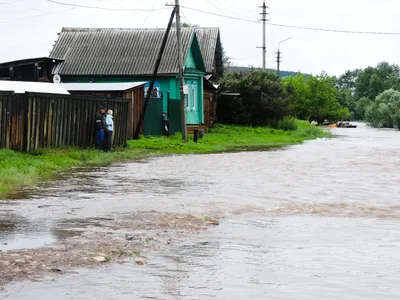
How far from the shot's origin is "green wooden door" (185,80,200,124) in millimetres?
39344

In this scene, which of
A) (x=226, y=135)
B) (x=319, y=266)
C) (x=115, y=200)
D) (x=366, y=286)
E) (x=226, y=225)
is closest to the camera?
(x=366, y=286)

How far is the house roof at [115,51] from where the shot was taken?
36750mm

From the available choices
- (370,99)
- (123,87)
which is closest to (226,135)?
(123,87)

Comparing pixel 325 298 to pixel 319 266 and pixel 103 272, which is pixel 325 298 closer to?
pixel 319 266

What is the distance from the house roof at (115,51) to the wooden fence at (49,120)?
1094 centimetres

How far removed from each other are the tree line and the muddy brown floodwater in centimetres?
3002

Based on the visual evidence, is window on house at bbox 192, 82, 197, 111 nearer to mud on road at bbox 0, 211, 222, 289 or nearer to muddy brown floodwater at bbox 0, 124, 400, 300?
muddy brown floodwater at bbox 0, 124, 400, 300

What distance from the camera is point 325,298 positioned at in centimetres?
661

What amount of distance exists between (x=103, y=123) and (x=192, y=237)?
15.0 m

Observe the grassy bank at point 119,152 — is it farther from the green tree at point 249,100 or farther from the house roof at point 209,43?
the house roof at point 209,43

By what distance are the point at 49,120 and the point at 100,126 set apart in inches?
99.7

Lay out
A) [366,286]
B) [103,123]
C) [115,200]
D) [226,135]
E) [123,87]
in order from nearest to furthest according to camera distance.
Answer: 1. [366,286]
2. [115,200]
3. [103,123]
4. [123,87]
5. [226,135]

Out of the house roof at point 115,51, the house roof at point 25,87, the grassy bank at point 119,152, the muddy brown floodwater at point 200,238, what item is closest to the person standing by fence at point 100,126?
the grassy bank at point 119,152

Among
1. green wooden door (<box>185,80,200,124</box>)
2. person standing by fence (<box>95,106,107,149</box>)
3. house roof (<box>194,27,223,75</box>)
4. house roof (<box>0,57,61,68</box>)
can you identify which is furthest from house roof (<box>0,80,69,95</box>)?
house roof (<box>194,27,223,75</box>)
